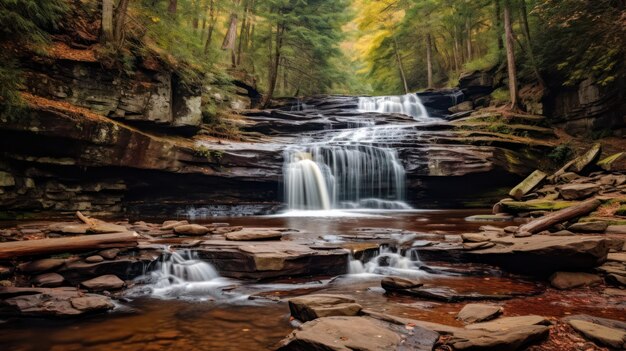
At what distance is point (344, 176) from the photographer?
629 inches

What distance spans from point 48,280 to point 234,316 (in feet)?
9.80

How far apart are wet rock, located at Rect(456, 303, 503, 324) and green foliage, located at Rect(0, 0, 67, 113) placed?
10.3m

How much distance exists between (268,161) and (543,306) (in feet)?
38.2

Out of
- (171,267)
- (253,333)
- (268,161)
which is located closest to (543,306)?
(253,333)

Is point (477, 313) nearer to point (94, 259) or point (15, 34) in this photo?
point (94, 259)

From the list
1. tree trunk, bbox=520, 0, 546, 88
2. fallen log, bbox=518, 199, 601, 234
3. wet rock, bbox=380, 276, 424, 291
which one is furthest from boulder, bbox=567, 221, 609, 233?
tree trunk, bbox=520, 0, 546, 88

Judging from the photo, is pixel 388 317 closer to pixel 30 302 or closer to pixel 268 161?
pixel 30 302

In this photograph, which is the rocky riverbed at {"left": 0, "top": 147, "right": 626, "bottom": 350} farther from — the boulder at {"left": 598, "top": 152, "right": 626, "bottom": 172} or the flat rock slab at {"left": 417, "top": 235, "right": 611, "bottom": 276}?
the boulder at {"left": 598, "top": 152, "right": 626, "bottom": 172}

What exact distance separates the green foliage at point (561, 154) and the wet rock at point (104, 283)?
17476 millimetres

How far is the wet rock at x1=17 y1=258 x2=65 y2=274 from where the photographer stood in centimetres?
524

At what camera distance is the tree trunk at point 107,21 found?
38.2 ft

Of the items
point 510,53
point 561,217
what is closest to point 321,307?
point 561,217

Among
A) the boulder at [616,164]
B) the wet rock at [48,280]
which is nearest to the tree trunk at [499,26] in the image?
the boulder at [616,164]

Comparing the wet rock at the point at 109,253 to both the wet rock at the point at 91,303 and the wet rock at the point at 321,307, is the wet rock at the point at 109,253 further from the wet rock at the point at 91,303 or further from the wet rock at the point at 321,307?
the wet rock at the point at 321,307
